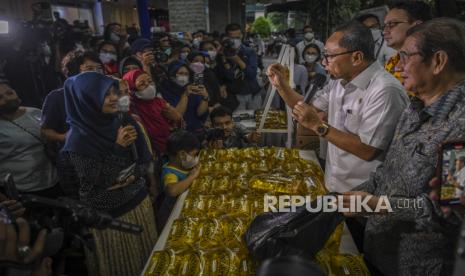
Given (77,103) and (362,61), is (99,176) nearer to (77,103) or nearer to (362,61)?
(77,103)

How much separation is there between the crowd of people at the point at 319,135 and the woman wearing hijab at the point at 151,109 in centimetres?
1

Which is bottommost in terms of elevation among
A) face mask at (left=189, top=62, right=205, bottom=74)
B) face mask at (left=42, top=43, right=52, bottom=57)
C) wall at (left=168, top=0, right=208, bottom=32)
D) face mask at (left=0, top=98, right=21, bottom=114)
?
face mask at (left=0, top=98, right=21, bottom=114)

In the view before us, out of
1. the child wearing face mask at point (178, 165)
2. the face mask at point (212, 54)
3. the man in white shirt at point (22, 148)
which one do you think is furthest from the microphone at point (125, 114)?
the face mask at point (212, 54)

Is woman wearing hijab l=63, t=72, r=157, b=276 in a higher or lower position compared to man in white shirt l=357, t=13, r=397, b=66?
lower

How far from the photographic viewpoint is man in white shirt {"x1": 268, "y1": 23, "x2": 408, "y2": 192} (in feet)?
5.78

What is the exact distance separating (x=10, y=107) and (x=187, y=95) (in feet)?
5.38

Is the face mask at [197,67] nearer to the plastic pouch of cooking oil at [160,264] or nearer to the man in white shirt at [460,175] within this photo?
the plastic pouch of cooking oil at [160,264]

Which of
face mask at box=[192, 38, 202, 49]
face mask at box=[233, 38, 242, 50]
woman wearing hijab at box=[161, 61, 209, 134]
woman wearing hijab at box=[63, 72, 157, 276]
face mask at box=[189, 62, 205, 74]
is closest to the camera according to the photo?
woman wearing hijab at box=[63, 72, 157, 276]

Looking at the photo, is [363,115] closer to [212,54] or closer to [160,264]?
[160,264]

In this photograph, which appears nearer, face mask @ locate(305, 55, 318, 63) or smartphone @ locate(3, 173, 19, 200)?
smartphone @ locate(3, 173, 19, 200)

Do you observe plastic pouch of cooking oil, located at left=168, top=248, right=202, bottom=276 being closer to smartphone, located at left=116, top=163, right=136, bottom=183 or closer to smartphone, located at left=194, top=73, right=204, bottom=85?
smartphone, located at left=116, top=163, right=136, bottom=183

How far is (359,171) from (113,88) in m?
1.55

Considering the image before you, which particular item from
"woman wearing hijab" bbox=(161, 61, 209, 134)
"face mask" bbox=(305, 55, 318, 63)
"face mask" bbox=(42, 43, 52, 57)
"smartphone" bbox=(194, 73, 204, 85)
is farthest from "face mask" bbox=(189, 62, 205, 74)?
"face mask" bbox=(42, 43, 52, 57)

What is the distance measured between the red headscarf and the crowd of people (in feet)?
0.03
